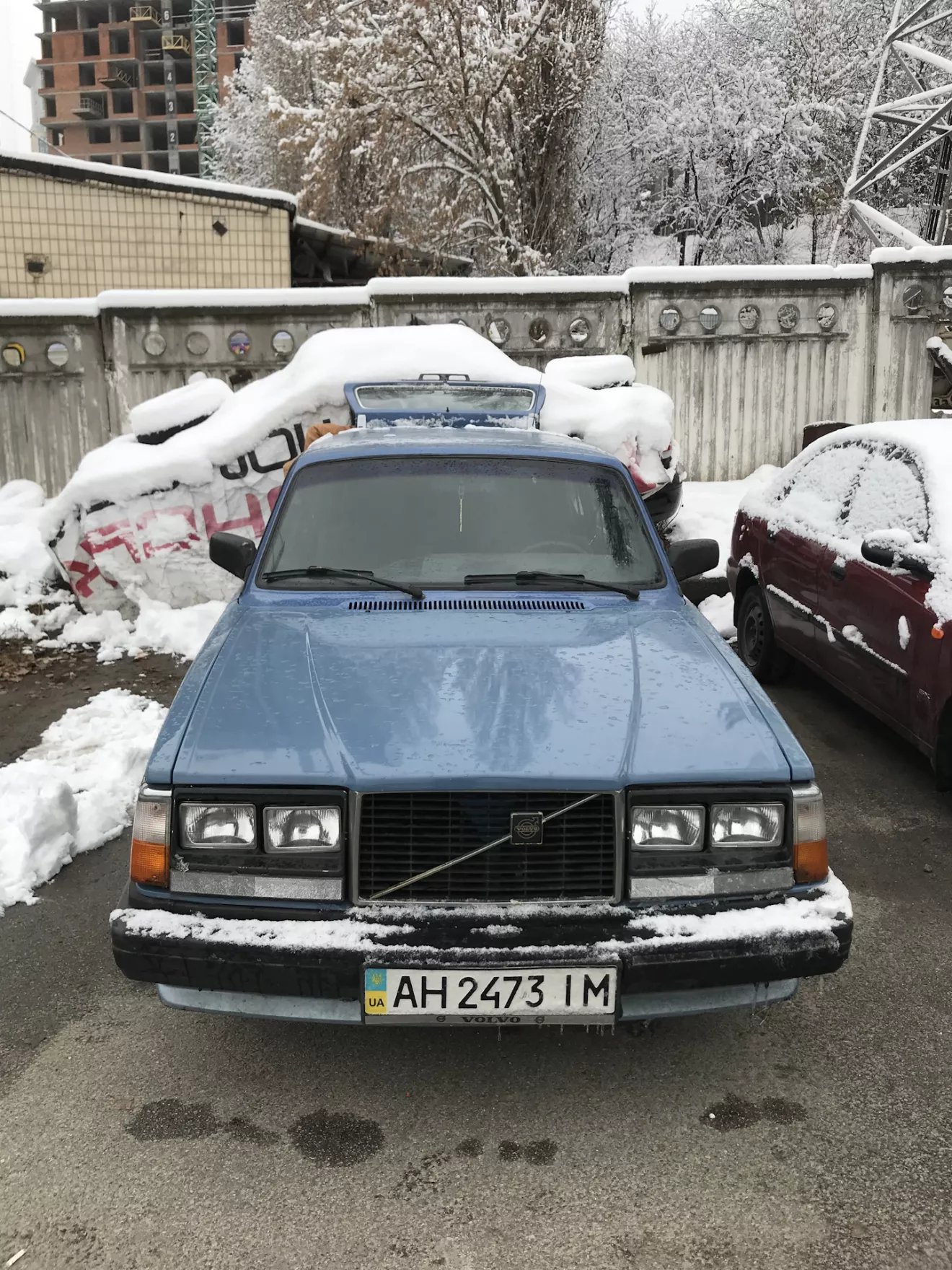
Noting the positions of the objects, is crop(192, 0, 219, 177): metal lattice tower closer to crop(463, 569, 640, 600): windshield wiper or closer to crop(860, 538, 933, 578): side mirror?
crop(860, 538, 933, 578): side mirror

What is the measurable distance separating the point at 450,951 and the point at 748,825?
2.57ft

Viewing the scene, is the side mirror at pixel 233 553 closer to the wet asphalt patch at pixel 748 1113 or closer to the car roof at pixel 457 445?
the car roof at pixel 457 445

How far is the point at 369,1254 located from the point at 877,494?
14.0 feet

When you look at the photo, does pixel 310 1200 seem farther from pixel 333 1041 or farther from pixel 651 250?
pixel 651 250

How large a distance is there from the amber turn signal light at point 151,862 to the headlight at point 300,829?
0.26 metres

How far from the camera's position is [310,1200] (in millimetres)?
2350

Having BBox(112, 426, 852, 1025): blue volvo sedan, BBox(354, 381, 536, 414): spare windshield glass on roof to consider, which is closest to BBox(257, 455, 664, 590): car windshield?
BBox(112, 426, 852, 1025): blue volvo sedan

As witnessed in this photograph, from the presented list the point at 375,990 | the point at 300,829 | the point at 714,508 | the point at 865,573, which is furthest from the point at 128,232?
the point at 375,990

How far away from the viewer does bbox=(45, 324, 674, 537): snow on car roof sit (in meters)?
7.49

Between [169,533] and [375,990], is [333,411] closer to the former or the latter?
[169,533]

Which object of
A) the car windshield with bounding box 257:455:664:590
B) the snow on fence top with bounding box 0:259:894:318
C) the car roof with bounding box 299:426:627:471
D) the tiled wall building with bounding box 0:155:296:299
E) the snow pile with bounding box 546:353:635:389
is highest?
the tiled wall building with bounding box 0:155:296:299

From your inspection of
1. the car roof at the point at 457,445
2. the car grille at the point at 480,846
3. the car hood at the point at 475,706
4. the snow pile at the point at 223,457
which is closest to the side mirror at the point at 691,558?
the car roof at the point at 457,445

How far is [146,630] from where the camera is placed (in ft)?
23.7

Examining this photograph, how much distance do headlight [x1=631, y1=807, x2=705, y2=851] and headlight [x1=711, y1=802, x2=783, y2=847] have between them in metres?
0.04
